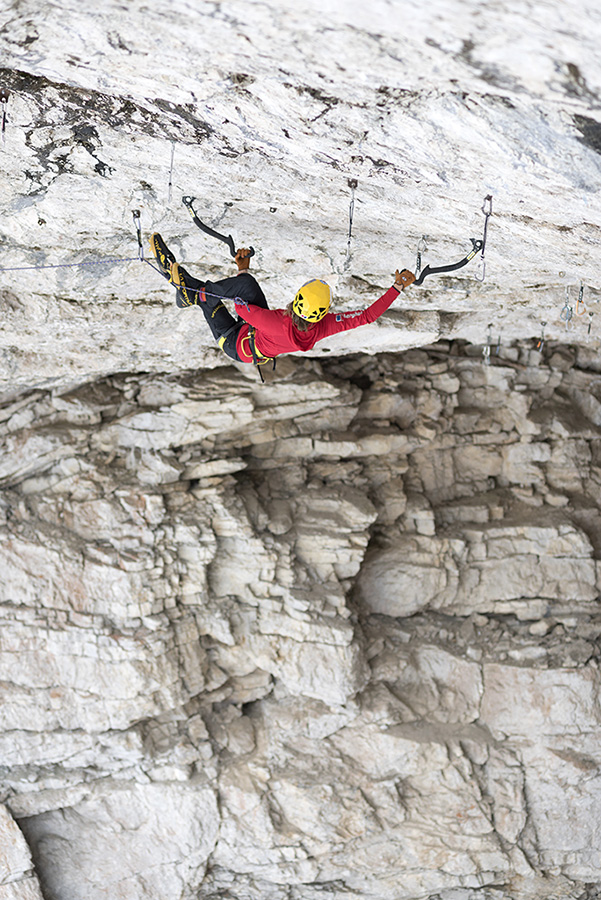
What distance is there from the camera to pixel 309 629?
30.6 ft

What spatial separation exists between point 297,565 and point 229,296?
17.0 feet

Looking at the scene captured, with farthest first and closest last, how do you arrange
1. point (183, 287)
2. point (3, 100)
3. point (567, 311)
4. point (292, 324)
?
point (567, 311), point (183, 287), point (292, 324), point (3, 100)

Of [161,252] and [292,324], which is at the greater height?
[161,252]

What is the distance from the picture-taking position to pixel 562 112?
2.94 meters

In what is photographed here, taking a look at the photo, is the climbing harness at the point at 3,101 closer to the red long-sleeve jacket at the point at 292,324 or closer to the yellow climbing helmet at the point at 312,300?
the red long-sleeve jacket at the point at 292,324

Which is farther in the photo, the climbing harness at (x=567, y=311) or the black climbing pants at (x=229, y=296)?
the climbing harness at (x=567, y=311)

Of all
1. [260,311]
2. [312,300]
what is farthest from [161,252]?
[312,300]

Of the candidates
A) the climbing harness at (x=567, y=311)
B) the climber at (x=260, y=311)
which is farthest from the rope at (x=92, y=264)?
the climbing harness at (x=567, y=311)

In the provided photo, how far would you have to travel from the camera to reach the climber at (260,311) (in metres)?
4.69

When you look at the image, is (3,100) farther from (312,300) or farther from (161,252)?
(312,300)

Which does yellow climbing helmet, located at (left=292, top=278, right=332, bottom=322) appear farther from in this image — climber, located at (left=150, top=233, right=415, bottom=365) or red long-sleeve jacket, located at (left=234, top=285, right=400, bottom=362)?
red long-sleeve jacket, located at (left=234, top=285, right=400, bottom=362)

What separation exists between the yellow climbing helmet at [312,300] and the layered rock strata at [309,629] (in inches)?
169

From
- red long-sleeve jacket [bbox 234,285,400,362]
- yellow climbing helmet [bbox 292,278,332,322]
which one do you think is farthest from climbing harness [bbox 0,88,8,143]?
yellow climbing helmet [bbox 292,278,332,322]

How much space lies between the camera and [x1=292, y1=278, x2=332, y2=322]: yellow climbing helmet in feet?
15.1
